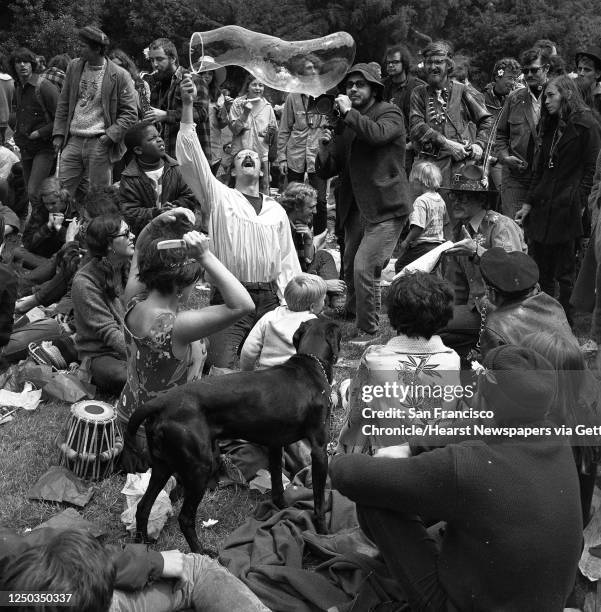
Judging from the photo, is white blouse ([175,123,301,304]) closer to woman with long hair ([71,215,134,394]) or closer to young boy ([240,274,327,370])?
woman with long hair ([71,215,134,394])

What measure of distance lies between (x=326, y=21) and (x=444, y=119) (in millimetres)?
21662

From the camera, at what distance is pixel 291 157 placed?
412 inches

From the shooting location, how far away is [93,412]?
4766 millimetres

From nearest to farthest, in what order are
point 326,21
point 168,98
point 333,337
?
point 333,337 < point 168,98 < point 326,21

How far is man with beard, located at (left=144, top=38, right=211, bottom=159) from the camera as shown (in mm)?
8805

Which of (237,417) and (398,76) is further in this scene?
(398,76)

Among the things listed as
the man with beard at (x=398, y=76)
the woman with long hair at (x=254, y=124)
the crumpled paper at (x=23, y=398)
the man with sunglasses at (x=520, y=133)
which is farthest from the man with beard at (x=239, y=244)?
the woman with long hair at (x=254, y=124)

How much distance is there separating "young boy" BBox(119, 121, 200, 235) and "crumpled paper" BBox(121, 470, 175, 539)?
3398 millimetres

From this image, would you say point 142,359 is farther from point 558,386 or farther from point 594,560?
point 594,560

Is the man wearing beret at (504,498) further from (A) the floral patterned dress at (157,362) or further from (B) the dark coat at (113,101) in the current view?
(B) the dark coat at (113,101)

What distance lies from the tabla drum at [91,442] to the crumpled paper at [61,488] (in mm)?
67

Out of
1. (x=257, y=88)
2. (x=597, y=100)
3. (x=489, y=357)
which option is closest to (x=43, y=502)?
(x=489, y=357)

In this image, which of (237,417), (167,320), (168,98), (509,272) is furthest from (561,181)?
(237,417)

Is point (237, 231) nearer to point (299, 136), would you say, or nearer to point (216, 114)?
point (299, 136)
